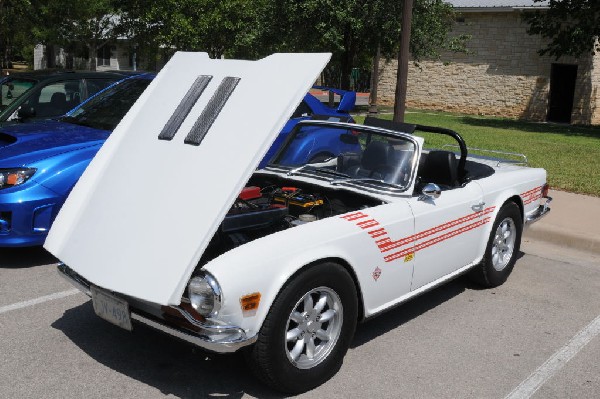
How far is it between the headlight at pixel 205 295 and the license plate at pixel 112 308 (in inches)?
17.9

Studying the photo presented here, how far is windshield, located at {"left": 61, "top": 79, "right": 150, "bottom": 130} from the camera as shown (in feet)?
22.0

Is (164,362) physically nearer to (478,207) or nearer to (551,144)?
(478,207)

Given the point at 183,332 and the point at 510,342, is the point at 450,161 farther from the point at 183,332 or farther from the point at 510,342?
the point at 183,332

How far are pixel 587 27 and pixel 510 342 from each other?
19.4m

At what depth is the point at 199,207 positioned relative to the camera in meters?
3.62

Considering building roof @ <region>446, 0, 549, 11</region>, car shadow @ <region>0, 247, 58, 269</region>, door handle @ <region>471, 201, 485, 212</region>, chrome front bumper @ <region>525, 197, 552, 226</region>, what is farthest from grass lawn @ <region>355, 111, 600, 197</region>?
car shadow @ <region>0, 247, 58, 269</region>

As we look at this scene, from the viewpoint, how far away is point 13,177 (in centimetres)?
551

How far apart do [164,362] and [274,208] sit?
125cm

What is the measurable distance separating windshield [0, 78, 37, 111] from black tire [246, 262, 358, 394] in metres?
6.07

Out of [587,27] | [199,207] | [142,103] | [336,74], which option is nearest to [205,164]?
[199,207]

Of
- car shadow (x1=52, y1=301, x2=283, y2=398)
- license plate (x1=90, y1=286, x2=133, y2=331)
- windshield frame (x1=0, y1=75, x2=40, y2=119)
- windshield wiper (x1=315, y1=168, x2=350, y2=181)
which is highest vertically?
windshield frame (x1=0, y1=75, x2=40, y2=119)

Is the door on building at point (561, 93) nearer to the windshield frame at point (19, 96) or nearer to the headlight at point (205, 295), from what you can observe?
Answer: the windshield frame at point (19, 96)

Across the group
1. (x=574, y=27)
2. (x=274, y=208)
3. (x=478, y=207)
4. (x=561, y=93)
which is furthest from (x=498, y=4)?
(x=274, y=208)

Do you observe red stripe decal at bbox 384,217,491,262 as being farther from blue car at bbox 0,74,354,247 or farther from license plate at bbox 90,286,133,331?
license plate at bbox 90,286,133,331
